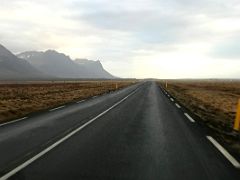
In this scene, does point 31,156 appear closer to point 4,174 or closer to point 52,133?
point 4,174

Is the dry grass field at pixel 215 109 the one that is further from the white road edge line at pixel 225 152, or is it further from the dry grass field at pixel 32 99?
the dry grass field at pixel 32 99

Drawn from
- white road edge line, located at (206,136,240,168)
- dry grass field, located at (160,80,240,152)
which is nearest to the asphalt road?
white road edge line, located at (206,136,240,168)

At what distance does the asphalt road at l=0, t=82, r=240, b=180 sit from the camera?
633 cm

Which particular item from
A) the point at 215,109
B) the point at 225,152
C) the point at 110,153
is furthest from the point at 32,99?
the point at 225,152

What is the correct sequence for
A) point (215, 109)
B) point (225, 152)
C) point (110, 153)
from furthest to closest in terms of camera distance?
1. point (215, 109)
2. point (225, 152)
3. point (110, 153)

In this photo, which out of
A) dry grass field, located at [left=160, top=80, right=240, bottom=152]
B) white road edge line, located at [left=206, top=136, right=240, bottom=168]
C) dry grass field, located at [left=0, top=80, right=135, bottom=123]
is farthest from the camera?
dry grass field, located at [left=0, top=80, right=135, bottom=123]

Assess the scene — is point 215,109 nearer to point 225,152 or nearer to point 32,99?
point 225,152

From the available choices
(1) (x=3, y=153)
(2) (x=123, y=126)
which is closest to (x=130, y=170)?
(1) (x=3, y=153)

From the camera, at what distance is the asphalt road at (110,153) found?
6.33 metres

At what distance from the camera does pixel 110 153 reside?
8008 mm

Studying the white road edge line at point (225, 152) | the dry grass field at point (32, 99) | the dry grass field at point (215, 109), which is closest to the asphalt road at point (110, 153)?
the white road edge line at point (225, 152)

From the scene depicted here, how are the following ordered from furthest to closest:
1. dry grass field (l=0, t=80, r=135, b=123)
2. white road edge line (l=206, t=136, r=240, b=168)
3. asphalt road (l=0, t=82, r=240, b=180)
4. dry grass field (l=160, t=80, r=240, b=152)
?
dry grass field (l=0, t=80, r=135, b=123)
dry grass field (l=160, t=80, r=240, b=152)
white road edge line (l=206, t=136, r=240, b=168)
asphalt road (l=0, t=82, r=240, b=180)

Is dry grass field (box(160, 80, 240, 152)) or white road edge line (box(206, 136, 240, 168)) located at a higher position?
white road edge line (box(206, 136, 240, 168))

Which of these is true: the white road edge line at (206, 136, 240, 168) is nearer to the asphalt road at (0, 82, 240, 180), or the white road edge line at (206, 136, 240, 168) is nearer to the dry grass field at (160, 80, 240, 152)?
the asphalt road at (0, 82, 240, 180)
